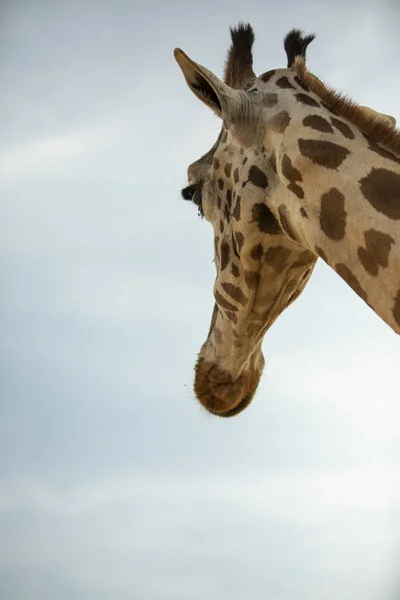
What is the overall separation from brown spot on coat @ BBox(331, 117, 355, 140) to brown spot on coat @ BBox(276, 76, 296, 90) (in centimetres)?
42

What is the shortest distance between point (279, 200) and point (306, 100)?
508 millimetres

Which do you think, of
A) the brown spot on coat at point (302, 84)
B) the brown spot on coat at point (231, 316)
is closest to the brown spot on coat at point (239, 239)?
the brown spot on coat at point (231, 316)

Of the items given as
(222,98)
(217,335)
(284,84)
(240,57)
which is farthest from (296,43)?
(217,335)

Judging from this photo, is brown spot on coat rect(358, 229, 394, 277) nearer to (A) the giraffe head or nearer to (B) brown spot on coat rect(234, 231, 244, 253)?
(A) the giraffe head

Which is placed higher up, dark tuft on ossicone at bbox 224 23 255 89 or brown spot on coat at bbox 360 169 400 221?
dark tuft on ossicone at bbox 224 23 255 89

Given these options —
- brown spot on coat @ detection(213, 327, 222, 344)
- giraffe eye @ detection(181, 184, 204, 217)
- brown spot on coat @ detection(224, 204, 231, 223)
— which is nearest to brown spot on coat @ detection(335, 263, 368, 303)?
brown spot on coat @ detection(224, 204, 231, 223)

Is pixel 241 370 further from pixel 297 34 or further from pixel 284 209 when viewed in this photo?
pixel 297 34

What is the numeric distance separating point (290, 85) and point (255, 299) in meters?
1.14

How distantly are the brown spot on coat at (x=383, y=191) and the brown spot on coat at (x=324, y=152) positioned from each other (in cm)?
18

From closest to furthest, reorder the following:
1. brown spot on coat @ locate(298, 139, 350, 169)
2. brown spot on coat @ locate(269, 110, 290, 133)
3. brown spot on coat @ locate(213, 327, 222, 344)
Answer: brown spot on coat @ locate(298, 139, 350, 169) < brown spot on coat @ locate(269, 110, 290, 133) < brown spot on coat @ locate(213, 327, 222, 344)

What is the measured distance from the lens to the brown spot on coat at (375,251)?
130 inches

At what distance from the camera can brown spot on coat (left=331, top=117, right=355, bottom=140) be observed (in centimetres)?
371

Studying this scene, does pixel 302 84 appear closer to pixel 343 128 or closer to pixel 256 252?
pixel 343 128

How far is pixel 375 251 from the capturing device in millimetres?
3355
